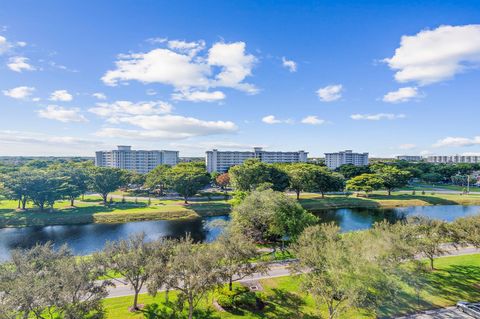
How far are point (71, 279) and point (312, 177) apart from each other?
237ft

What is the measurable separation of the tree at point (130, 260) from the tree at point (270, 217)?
49.4 ft

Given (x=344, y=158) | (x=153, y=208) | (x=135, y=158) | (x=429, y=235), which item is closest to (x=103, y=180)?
(x=153, y=208)

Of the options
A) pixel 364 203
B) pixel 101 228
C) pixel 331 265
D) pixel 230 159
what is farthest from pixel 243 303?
pixel 230 159

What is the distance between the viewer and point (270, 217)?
3638 cm

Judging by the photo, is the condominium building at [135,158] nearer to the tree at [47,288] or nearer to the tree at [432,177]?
the tree at [432,177]

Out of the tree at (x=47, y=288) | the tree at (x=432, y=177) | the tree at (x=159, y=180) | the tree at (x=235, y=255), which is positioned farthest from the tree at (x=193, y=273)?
the tree at (x=432, y=177)

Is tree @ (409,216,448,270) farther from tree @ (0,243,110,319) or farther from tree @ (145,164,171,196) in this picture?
tree @ (145,164,171,196)

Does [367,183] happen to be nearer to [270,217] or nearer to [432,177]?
[432,177]

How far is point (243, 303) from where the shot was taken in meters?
22.3

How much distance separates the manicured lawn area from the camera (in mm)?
58312

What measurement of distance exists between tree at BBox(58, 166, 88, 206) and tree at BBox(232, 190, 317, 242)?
47.6 m

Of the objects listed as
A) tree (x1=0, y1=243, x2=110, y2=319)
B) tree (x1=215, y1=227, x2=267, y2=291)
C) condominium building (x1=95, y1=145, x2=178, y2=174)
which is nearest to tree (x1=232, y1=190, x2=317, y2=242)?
tree (x1=215, y1=227, x2=267, y2=291)

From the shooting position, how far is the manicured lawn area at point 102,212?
58.3 metres

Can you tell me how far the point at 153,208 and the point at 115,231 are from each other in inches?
605
